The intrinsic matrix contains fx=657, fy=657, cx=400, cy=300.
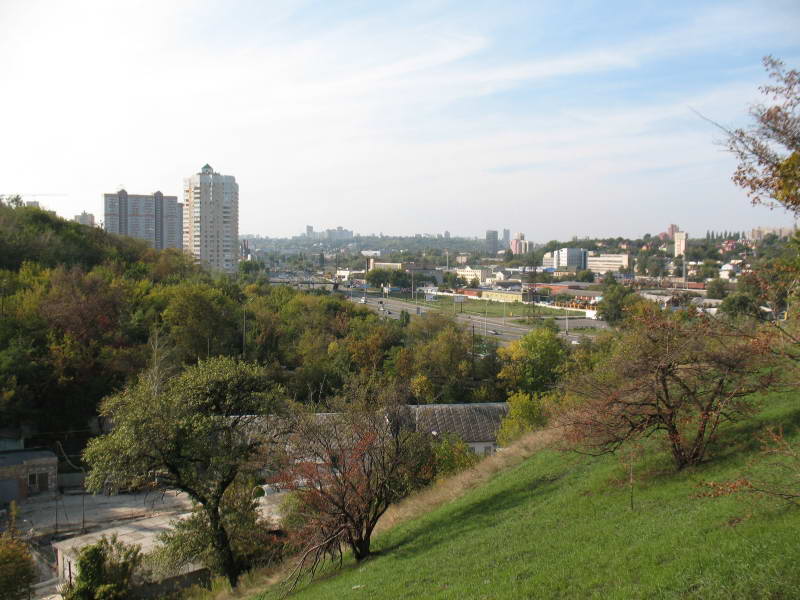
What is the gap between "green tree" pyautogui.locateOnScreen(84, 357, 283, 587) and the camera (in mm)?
10914

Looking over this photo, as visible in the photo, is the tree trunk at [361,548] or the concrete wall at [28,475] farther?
the concrete wall at [28,475]

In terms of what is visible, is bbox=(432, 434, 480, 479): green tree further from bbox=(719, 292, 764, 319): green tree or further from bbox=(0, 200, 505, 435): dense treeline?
bbox=(0, 200, 505, 435): dense treeline

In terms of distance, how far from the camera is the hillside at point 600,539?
573cm

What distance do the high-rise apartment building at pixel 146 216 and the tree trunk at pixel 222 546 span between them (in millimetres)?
88764

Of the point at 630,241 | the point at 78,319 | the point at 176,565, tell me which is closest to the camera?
the point at 176,565

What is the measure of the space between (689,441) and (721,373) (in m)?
1.12

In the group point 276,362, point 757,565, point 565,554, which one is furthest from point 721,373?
point 276,362

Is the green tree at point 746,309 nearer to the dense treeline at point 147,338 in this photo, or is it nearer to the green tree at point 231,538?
the green tree at point 231,538

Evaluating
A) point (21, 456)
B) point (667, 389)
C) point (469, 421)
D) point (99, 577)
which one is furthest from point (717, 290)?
point (99, 577)

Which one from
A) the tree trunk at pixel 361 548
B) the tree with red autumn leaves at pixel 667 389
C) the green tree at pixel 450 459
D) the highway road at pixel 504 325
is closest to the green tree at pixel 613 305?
the highway road at pixel 504 325

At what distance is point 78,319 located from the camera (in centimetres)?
2745

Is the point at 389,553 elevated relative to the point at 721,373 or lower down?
lower down

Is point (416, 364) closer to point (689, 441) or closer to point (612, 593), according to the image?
point (689, 441)

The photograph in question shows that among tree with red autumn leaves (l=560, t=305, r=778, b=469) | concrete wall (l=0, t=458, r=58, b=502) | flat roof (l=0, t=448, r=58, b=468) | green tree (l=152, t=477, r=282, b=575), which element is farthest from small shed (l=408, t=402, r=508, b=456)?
flat roof (l=0, t=448, r=58, b=468)
